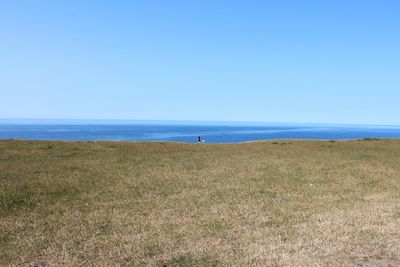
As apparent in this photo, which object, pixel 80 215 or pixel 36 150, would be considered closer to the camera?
pixel 80 215

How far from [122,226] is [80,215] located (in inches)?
103

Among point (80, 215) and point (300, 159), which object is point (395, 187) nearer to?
point (300, 159)

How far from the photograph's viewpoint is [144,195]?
18609 mm

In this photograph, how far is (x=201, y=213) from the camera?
1497 centimetres

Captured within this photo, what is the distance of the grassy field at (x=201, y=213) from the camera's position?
1021 centimetres

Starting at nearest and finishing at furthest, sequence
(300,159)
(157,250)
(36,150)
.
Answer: (157,250) < (300,159) < (36,150)

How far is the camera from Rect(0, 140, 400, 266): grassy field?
10.2 metres

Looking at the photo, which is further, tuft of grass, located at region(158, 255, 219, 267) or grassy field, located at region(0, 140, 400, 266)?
grassy field, located at region(0, 140, 400, 266)

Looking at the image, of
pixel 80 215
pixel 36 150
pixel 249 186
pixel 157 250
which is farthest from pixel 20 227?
pixel 36 150

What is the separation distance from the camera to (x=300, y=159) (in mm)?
32500

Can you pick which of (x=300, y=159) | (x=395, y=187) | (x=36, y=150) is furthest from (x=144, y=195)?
(x=36, y=150)

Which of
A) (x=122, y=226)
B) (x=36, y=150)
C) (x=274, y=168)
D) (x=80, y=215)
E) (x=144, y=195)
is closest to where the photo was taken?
(x=122, y=226)

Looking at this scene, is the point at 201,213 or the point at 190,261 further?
the point at 201,213

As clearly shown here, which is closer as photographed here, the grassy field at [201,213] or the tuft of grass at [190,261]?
the tuft of grass at [190,261]
